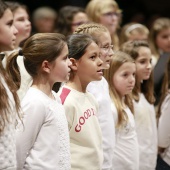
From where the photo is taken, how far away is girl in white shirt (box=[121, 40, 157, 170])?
12.6ft

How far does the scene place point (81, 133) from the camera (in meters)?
2.93

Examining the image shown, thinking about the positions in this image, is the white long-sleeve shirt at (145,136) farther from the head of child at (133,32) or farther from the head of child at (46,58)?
the head of child at (133,32)

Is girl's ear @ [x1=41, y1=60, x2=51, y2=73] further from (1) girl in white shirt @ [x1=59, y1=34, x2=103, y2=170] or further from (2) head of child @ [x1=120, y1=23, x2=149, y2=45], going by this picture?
(2) head of child @ [x1=120, y1=23, x2=149, y2=45]

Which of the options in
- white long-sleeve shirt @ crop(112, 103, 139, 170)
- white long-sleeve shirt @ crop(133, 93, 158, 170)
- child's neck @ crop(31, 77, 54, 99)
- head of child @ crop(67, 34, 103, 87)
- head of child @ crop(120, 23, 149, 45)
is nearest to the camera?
child's neck @ crop(31, 77, 54, 99)

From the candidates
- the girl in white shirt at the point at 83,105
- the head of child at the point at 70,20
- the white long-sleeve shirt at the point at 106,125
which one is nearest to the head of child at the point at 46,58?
the girl in white shirt at the point at 83,105

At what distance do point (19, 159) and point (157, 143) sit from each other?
159 centimetres

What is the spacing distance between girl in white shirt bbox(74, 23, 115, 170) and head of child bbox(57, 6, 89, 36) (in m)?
1.34

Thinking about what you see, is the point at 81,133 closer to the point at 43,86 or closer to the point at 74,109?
the point at 74,109

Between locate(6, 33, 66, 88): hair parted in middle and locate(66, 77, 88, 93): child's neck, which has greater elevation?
locate(6, 33, 66, 88): hair parted in middle

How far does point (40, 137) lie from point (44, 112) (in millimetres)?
118

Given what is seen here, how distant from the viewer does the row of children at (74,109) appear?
104 inches

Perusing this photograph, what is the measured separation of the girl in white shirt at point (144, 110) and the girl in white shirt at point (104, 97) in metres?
0.60

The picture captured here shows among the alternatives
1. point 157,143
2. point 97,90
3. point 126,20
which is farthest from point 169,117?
point 126,20

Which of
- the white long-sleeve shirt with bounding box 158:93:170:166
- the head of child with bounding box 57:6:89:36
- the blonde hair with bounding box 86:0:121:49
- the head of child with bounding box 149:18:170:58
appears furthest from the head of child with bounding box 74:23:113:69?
the head of child with bounding box 149:18:170:58
